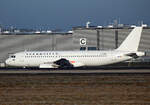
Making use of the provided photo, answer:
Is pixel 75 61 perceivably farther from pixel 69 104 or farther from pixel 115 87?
pixel 69 104

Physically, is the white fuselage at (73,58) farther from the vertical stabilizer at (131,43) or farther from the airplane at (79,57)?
the vertical stabilizer at (131,43)

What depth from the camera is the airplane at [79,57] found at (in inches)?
2432

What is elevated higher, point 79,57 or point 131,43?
point 131,43

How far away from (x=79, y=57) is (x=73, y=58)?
0.98 metres

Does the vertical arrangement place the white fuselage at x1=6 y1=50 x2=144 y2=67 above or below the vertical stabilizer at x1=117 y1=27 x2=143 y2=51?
below

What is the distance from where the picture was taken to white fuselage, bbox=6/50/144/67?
61812 mm

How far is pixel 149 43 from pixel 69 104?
61.6 meters

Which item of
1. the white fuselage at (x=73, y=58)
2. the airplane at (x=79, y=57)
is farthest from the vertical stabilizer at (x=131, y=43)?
the white fuselage at (x=73, y=58)

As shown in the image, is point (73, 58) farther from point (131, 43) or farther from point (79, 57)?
point (131, 43)

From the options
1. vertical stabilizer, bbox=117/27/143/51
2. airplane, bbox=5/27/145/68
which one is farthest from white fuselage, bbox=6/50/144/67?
vertical stabilizer, bbox=117/27/143/51

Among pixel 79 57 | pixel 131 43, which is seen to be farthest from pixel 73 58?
pixel 131 43

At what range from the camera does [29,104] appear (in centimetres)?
2578

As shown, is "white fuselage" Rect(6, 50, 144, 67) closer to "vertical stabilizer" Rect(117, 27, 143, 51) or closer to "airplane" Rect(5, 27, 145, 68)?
"airplane" Rect(5, 27, 145, 68)

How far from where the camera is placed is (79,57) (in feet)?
206
